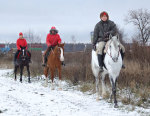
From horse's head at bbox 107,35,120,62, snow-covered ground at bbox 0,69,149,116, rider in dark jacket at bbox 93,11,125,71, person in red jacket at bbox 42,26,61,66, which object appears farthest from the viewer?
person in red jacket at bbox 42,26,61,66

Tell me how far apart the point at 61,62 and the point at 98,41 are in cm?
360

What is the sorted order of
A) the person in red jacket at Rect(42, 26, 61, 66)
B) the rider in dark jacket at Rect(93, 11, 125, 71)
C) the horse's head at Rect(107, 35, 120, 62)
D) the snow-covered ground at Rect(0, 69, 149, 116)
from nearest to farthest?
the snow-covered ground at Rect(0, 69, 149, 116) → the horse's head at Rect(107, 35, 120, 62) → the rider in dark jacket at Rect(93, 11, 125, 71) → the person in red jacket at Rect(42, 26, 61, 66)

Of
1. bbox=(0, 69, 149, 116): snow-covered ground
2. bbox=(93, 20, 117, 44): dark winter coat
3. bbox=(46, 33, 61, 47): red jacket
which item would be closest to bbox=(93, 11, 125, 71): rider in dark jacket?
bbox=(93, 20, 117, 44): dark winter coat

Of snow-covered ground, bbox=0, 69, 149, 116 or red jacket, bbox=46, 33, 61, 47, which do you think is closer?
snow-covered ground, bbox=0, 69, 149, 116

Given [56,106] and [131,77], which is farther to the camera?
[131,77]

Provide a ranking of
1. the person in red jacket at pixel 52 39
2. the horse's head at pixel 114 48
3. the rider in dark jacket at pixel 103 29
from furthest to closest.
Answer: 1. the person in red jacket at pixel 52 39
2. the rider in dark jacket at pixel 103 29
3. the horse's head at pixel 114 48

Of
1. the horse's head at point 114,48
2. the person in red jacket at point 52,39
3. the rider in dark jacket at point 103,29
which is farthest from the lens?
the person in red jacket at point 52,39

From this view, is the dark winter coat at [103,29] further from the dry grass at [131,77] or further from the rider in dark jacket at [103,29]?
the dry grass at [131,77]

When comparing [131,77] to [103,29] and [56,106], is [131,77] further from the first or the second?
[56,106]

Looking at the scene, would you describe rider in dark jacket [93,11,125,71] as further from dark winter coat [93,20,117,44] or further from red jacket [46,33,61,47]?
red jacket [46,33,61,47]

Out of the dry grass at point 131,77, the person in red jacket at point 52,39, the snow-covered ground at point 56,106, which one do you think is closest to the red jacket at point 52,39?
the person in red jacket at point 52,39

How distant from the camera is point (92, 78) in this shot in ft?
40.0

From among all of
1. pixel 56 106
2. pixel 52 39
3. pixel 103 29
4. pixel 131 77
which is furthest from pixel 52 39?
pixel 56 106

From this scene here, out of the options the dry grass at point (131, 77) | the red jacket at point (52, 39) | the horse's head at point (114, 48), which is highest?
the red jacket at point (52, 39)
